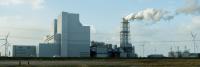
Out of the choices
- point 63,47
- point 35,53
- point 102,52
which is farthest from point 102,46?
point 35,53

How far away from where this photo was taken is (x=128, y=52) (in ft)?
622

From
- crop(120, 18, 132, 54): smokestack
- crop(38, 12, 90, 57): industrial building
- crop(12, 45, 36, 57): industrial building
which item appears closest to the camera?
crop(120, 18, 132, 54): smokestack

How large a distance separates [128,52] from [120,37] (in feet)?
31.6

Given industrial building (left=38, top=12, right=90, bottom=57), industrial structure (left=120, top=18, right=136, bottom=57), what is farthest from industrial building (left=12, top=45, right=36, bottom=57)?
industrial structure (left=120, top=18, right=136, bottom=57)

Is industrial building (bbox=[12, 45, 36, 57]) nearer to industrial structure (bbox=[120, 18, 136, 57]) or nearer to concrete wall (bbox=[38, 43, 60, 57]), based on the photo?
concrete wall (bbox=[38, 43, 60, 57])

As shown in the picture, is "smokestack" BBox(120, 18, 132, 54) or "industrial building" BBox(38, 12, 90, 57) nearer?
"smokestack" BBox(120, 18, 132, 54)

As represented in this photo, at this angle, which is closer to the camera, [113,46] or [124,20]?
[124,20]

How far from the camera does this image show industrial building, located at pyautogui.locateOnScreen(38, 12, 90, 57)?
184 m

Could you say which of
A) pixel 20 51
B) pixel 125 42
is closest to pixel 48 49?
pixel 20 51

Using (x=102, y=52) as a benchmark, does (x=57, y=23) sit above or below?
above

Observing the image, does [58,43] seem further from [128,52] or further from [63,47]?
[128,52]

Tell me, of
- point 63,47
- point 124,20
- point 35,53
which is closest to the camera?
point 124,20

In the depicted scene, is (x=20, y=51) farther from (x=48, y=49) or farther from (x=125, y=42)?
(x=125, y=42)

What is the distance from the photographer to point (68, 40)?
18538cm
